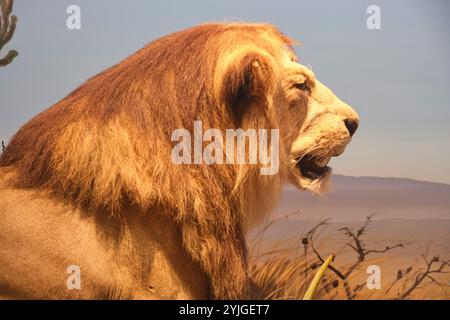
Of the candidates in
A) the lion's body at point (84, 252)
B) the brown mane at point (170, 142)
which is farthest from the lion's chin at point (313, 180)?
the lion's body at point (84, 252)

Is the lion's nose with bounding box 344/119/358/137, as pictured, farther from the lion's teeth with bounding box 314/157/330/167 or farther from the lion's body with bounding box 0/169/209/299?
the lion's body with bounding box 0/169/209/299

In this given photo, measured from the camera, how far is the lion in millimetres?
1480

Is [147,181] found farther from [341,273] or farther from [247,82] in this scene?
[341,273]

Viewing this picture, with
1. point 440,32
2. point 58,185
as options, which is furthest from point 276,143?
point 440,32

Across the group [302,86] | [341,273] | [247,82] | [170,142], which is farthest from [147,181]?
[341,273]

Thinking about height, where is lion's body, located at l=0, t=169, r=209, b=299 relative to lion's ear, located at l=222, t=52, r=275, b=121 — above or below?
below

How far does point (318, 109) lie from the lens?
1694mm

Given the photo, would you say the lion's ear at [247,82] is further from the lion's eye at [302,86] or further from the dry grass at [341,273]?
the dry grass at [341,273]

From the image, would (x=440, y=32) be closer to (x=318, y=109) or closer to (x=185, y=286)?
(x=318, y=109)

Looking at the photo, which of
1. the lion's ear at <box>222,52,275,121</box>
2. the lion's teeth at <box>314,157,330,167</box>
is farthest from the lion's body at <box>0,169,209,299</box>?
the lion's teeth at <box>314,157,330,167</box>

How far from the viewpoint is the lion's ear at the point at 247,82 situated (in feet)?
4.98

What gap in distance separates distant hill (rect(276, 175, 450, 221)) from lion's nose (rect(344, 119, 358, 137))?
0.23 metres

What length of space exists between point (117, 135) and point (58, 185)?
18 cm
